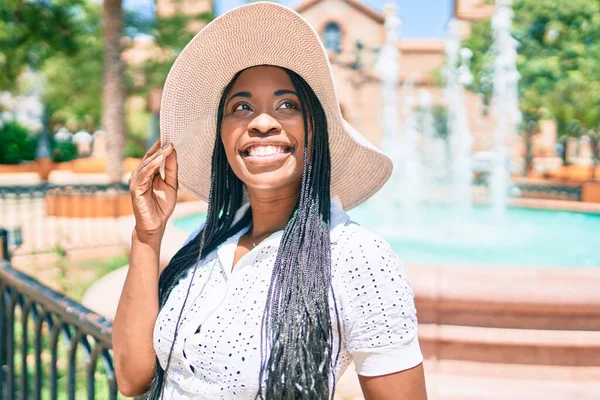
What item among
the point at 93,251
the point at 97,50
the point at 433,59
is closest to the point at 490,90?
the point at 433,59

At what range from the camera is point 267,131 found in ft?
5.34

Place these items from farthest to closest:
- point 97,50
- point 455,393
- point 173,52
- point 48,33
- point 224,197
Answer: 1. point 97,50
2. point 173,52
3. point 48,33
4. point 455,393
5. point 224,197

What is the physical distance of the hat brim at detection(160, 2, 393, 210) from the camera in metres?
1.65

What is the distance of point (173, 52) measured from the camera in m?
18.6

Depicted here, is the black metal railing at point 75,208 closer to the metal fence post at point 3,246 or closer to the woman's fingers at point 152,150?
the metal fence post at point 3,246

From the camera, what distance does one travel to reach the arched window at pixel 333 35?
3262cm

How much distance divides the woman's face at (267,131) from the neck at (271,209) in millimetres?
62

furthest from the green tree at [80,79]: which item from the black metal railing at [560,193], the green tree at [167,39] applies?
the black metal railing at [560,193]

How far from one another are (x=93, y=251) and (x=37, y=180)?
16.8 m

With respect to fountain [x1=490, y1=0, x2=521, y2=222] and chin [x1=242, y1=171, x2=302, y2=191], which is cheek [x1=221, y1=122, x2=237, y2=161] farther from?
fountain [x1=490, y1=0, x2=521, y2=222]

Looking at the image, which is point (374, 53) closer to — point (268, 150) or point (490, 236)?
point (490, 236)

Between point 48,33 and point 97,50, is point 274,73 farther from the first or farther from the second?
point 97,50

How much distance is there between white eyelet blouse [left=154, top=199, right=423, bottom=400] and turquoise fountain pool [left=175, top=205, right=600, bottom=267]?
4.23 metres

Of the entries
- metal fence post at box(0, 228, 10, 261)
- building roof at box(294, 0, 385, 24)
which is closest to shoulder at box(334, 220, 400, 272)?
metal fence post at box(0, 228, 10, 261)
